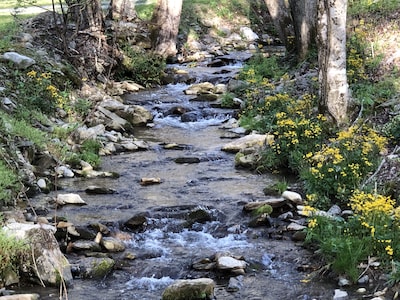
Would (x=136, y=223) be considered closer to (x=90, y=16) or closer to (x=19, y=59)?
(x=19, y=59)

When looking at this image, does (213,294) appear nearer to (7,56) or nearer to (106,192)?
(106,192)

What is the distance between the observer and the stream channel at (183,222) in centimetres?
570

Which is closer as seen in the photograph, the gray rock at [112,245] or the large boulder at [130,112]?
the gray rock at [112,245]

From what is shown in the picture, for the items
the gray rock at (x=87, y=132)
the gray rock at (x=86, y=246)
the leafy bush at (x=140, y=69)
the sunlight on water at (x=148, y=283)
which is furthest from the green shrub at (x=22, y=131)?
the leafy bush at (x=140, y=69)

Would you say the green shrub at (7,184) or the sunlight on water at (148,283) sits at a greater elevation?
the green shrub at (7,184)

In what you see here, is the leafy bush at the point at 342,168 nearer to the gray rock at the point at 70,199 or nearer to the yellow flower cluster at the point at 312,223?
the yellow flower cluster at the point at 312,223

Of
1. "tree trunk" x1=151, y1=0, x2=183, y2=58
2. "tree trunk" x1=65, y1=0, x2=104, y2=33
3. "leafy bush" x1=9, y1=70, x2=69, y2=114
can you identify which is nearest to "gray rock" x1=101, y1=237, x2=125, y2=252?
"leafy bush" x1=9, y1=70, x2=69, y2=114

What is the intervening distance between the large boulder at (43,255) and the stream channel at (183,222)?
0.47ft

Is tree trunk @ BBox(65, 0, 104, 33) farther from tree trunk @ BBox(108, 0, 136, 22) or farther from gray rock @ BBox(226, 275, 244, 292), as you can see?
gray rock @ BBox(226, 275, 244, 292)

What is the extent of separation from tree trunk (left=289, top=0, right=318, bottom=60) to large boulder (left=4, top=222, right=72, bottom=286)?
9.15 metres

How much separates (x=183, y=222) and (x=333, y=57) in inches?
151

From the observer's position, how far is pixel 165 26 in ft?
58.4

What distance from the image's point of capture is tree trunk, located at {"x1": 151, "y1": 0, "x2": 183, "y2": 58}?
17812 mm

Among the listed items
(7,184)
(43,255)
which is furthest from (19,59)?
(43,255)
